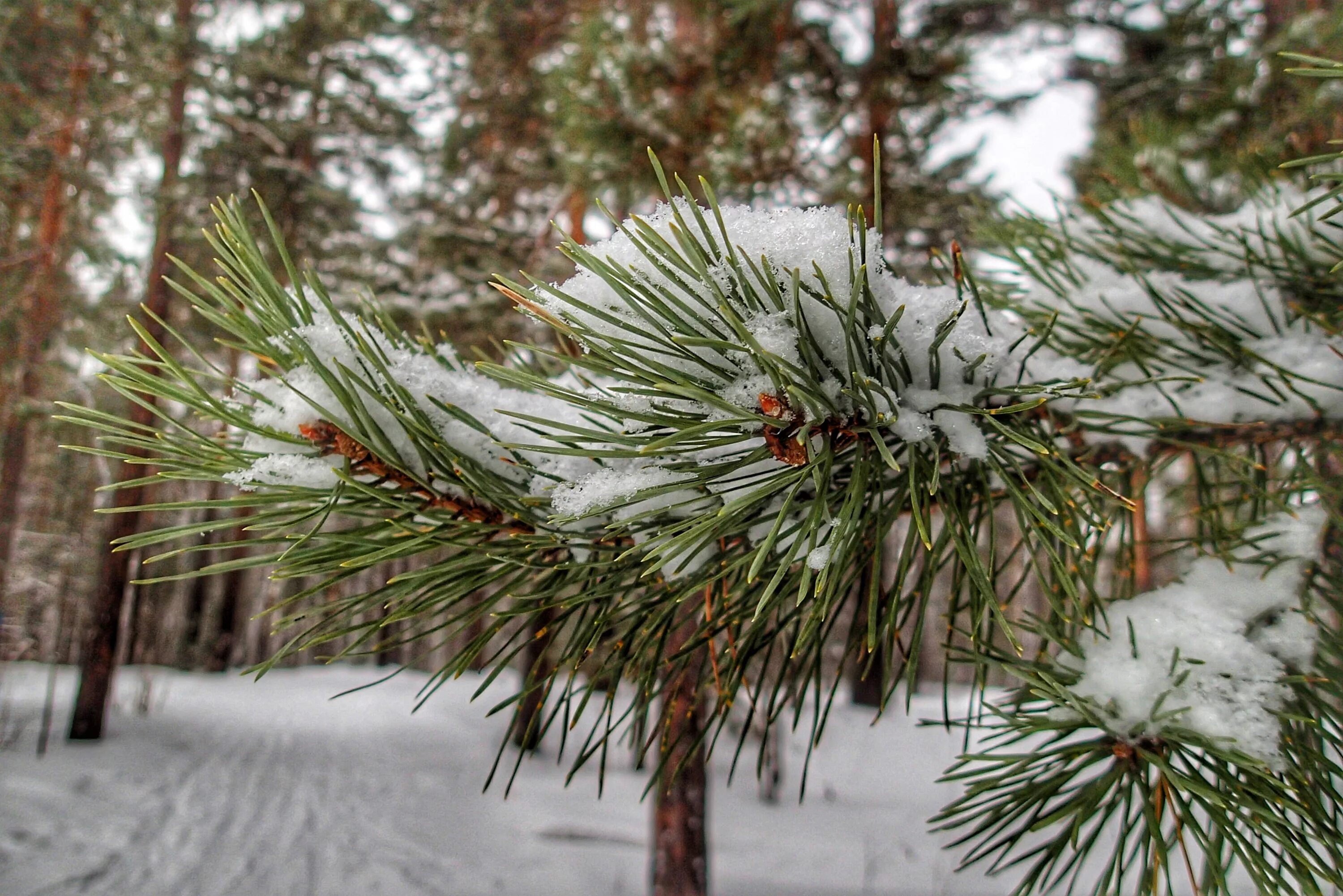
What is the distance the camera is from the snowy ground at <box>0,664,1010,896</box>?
18.1 ft

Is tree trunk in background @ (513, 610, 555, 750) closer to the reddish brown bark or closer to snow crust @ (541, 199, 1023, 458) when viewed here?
snow crust @ (541, 199, 1023, 458)

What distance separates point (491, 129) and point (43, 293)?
4.87 metres

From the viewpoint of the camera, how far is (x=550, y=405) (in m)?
0.80

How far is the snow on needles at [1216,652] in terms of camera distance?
675mm

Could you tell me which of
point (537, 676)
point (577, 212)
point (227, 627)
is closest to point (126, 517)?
point (577, 212)

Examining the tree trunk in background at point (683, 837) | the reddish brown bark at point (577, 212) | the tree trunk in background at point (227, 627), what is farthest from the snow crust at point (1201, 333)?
the tree trunk in background at point (227, 627)

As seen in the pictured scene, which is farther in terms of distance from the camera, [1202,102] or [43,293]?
[43,293]

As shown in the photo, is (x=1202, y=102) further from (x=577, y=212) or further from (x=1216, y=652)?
(x=1216, y=652)

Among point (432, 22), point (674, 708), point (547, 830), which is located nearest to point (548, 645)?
point (674, 708)

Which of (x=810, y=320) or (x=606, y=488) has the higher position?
(x=810, y=320)

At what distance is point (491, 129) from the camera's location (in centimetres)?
882

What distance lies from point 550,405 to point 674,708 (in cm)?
39

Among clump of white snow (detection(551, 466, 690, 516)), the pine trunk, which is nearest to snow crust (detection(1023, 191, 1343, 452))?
the pine trunk

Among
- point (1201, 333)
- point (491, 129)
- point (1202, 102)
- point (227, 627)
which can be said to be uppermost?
point (491, 129)
